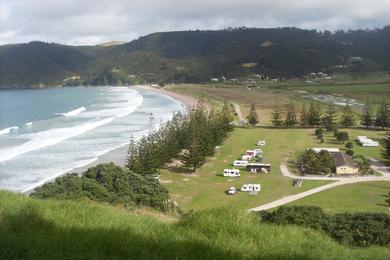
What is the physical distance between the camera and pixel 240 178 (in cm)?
3906

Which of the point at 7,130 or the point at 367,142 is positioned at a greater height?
the point at 7,130

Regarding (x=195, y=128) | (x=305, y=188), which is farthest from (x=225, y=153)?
(x=305, y=188)

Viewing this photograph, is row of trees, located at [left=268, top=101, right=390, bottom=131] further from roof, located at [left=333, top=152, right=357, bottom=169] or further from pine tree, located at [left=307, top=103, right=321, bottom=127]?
roof, located at [left=333, top=152, right=357, bottom=169]

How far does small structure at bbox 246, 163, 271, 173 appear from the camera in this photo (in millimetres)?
41478

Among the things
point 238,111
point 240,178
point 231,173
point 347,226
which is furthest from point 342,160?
point 238,111

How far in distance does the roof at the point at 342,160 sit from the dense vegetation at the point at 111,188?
19.4 m

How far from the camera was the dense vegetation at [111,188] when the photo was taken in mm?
23917

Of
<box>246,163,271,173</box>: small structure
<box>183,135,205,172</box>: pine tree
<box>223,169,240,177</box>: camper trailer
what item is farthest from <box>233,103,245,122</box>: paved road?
<box>223,169,240,177</box>: camper trailer

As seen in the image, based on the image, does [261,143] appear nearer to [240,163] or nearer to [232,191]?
[240,163]

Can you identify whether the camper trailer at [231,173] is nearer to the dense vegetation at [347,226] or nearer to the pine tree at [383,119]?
the dense vegetation at [347,226]

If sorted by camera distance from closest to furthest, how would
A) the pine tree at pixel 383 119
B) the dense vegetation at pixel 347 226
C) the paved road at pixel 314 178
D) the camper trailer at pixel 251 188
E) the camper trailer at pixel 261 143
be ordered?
1. the dense vegetation at pixel 347 226
2. the paved road at pixel 314 178
3. the camper trailer at pixel 251 188
4. the camper trailer at pixel 261 143
5. the pine tree at pixel 383 119

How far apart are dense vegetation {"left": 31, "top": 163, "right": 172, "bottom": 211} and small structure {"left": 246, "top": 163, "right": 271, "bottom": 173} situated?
14.0 metres

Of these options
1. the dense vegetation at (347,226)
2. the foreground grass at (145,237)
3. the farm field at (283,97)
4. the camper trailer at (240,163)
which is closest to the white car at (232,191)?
the camper trailer at (240,163)

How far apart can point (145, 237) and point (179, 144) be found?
136 feet
